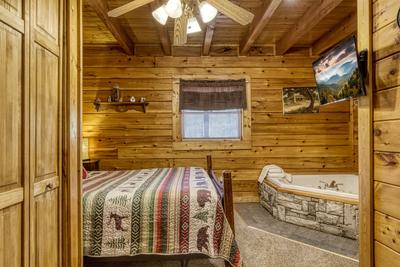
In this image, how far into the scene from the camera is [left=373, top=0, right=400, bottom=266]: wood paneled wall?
1.16 metres

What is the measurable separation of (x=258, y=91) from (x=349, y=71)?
12.3 ft

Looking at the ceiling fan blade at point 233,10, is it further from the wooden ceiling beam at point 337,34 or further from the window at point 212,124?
the window at point 212,124

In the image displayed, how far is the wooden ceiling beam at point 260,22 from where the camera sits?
3109 millimetres

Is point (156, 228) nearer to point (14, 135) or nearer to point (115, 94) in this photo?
point (14, 135)

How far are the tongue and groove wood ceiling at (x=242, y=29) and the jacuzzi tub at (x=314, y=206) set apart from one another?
2154 millimetres

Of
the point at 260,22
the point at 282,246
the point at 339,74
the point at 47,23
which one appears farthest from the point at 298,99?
the point at 47,23

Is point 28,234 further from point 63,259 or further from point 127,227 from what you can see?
point 127,227

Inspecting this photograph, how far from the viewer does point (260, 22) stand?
3580 millimetres

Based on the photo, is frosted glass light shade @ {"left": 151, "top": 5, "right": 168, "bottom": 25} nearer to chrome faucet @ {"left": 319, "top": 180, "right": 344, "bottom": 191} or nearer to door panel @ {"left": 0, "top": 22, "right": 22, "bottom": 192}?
door panel @ {"left": 0, "top": 22, "right": 22, "bottom": 192}

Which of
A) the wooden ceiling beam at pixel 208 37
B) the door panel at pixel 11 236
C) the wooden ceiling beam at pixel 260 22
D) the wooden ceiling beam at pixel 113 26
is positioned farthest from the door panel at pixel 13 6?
the wooden ceiling beam at pixel 208 37

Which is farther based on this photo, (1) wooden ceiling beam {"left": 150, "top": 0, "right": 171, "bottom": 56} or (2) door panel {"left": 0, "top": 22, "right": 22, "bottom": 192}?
(1) wooden ceiling beam {"left": 150, "top": 0, "right": 171, "bottom": 56}

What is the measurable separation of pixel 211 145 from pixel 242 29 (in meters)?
1.99

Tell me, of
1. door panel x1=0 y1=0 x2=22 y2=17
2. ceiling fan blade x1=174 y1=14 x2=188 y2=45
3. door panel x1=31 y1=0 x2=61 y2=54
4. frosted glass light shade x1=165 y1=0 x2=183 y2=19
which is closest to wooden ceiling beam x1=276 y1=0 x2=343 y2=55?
ceiling fan blade x1=174 y1=14 x2=188 y2=45

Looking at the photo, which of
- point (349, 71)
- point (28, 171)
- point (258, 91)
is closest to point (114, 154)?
point (258, 91)
